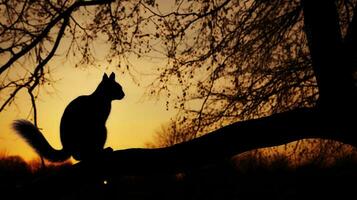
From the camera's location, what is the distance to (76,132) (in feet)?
17.5

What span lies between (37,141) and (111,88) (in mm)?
1894

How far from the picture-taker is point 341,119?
4484mm

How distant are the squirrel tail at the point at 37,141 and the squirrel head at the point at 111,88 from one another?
1403 mm

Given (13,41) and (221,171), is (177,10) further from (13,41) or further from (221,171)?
(221,171)

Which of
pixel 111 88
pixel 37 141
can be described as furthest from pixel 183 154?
pixel 111 88

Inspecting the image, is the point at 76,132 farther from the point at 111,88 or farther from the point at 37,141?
the point at 111,88

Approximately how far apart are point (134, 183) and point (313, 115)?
3066 cm

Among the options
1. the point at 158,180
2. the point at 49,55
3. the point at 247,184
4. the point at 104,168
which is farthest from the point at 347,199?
the point at 104,168

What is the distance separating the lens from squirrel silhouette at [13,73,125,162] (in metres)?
5.35

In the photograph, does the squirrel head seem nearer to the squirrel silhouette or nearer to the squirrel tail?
the squirrel silhouette

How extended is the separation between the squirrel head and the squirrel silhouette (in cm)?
102

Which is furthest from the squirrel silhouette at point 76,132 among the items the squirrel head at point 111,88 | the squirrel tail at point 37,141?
the squirrel head at point 111,88

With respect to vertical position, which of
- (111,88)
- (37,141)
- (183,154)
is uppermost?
(111,88)

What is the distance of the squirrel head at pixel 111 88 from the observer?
22.6 ft
